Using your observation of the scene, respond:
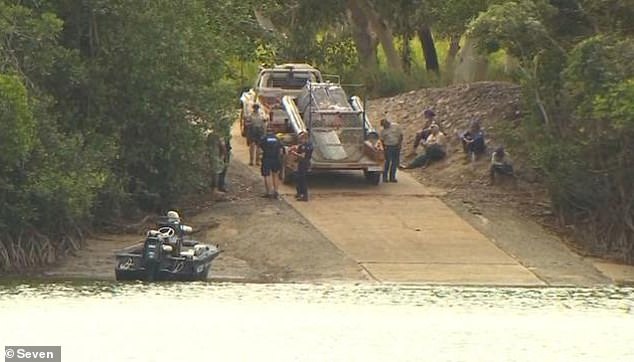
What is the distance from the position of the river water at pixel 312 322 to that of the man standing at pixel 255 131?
31.3ft

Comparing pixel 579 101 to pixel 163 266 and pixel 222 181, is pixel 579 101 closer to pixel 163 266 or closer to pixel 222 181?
pixel 222 181

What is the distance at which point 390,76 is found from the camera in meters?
50.9

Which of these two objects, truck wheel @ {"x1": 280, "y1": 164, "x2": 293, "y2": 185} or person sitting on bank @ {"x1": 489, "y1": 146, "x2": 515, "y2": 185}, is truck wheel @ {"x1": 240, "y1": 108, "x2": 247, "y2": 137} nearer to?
truck wheel @ {"x1": 280, "y1": 164, "x2": 293, "y2": 185}

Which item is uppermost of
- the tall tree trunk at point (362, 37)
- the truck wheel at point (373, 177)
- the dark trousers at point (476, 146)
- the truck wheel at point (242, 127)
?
the tall tree trunk at point (362, 37)

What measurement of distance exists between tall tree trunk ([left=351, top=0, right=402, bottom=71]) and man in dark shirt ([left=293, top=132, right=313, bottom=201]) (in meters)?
18.3

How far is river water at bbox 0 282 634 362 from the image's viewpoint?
67.9ft

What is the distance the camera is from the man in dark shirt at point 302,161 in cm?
3475

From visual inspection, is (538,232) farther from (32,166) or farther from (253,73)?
(253,73)

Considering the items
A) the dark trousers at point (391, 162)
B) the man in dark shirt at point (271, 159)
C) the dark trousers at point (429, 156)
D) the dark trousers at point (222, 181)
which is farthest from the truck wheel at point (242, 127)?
the man in dark shirt at point (271, 159)

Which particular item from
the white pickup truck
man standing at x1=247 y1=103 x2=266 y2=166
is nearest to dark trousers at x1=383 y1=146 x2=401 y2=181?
the white pickup truck

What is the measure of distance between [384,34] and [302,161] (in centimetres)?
2055

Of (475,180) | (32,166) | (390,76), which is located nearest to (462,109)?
(475,180)

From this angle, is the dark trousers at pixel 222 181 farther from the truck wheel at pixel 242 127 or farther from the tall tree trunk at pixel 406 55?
the tall tree trunk at pixel 406 55

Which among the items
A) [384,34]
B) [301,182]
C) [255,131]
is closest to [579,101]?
[301,182]
